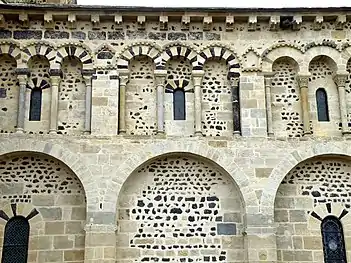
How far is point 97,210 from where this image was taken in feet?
35.0

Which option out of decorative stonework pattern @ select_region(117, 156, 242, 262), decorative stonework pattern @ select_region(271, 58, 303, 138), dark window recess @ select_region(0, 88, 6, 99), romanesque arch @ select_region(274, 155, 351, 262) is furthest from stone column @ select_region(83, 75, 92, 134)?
romanesque arch @ select_region(274, 155, 351, 262)

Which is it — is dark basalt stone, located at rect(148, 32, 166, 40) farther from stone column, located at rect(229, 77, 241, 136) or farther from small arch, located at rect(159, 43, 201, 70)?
stone column, located at rect(229, 77, 241, 136)

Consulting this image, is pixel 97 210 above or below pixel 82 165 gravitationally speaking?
below

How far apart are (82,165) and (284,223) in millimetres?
4381

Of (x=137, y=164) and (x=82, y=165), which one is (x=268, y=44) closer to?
(x=137, y=164)

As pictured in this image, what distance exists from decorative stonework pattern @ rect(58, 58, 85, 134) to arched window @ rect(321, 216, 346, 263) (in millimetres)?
5603

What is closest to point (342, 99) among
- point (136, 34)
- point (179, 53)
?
point (179, 53)

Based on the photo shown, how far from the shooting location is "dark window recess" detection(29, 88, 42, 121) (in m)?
11.5

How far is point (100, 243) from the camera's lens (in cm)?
1044

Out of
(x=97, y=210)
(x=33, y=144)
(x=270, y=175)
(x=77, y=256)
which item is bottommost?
(x=77, y=256)

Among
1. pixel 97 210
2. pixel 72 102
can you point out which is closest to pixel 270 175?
pixel 97 210

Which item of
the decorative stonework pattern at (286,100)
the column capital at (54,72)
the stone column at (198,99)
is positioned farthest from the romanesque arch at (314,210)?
the column capital at (54,72)

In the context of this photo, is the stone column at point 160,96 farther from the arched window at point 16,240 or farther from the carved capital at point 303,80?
the arched window at point 16,240

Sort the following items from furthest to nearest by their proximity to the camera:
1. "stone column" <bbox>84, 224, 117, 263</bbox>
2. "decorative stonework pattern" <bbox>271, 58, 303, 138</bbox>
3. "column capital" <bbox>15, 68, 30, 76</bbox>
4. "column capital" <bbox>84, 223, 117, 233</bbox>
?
"decorative stonework pattern" <bbox>271, 58, 303, 138</bbox>
"column capital" <bbox>15, 68, 30, 76</bbox>
"column capital" <bbox>84, 223, 117, 233</bbox>
"stone column" <bbox>84, 224, 117, 263</bbox>
